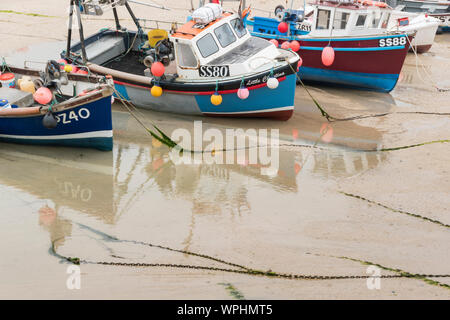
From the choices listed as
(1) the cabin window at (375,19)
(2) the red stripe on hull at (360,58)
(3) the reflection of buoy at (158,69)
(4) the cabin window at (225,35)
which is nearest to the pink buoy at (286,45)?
(2) the red stripe on hull at (360,58)

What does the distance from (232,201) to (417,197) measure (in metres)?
2.64

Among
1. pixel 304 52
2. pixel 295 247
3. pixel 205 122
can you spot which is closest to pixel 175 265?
pixel 295 247

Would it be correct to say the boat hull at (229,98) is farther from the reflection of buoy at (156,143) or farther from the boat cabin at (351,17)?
the boat cabin at (351,17)

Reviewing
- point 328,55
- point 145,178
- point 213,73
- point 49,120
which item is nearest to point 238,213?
point 145,178

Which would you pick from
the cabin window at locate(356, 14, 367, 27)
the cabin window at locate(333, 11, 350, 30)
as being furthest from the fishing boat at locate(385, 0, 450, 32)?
the cabin window at locate(333, 11, 350, 30)

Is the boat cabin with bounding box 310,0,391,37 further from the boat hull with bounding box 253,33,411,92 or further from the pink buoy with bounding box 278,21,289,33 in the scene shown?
the pink buoy with bounding box 278,21,289,33

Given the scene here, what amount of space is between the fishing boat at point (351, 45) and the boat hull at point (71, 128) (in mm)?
5165

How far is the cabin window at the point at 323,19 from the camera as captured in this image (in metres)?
11.9

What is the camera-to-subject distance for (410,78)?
13.1 m

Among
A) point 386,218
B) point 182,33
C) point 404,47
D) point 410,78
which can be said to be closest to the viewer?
point 386,218

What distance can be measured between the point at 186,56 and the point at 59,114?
2815mm
